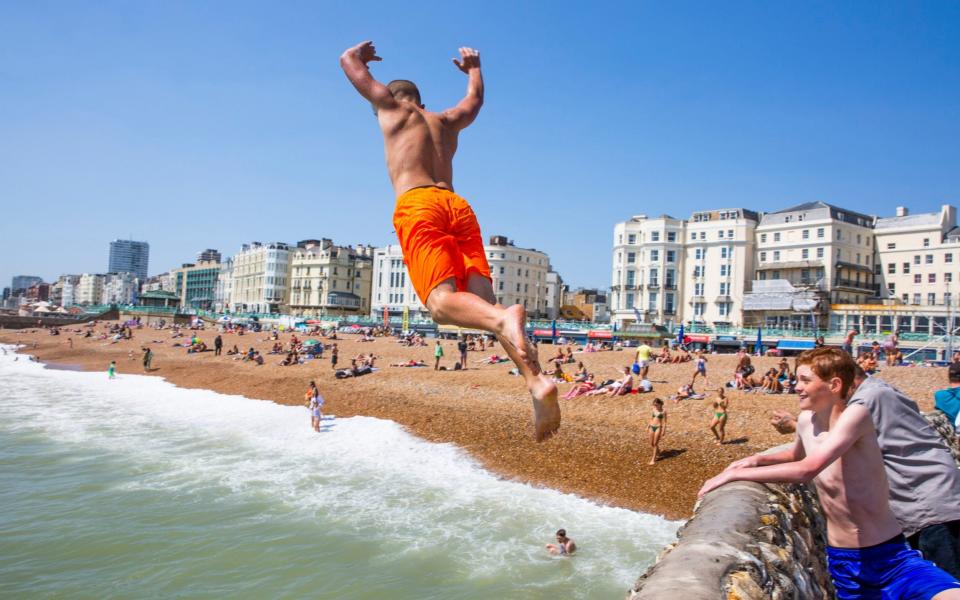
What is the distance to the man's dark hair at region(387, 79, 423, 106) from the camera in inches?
179

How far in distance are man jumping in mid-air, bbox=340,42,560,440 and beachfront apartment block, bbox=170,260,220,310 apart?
14994 cm

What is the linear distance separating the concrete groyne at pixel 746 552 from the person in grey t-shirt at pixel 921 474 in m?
0.57

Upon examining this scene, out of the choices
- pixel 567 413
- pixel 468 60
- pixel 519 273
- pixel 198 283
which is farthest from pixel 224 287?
pixel 468 60

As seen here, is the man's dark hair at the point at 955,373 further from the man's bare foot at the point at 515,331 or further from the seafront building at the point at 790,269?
the seafront building at the point at 790,269

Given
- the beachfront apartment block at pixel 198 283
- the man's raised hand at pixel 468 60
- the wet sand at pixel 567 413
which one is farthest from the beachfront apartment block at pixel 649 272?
the beachfront apartment block at pixel 198 283

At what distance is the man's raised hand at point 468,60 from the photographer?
528cm

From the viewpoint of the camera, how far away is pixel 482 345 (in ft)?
143

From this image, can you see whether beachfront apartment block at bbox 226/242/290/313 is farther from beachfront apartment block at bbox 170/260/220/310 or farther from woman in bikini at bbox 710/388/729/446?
woman in bikini at bbox 710/388/729/446

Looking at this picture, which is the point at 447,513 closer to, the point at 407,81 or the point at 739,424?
the point at 739,424

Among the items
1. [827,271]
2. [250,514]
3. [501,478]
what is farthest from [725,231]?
[250,514]

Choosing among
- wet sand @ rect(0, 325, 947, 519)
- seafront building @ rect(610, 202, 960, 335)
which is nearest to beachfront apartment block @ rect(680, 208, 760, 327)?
seafront building @ rect(610, 202, 960, 335)

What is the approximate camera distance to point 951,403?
6383 mm

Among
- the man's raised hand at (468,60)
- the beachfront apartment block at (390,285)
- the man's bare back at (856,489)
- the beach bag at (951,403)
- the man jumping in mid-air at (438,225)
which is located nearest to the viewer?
the man's bare back at (856,489)

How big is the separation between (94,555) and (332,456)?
29.3ft
